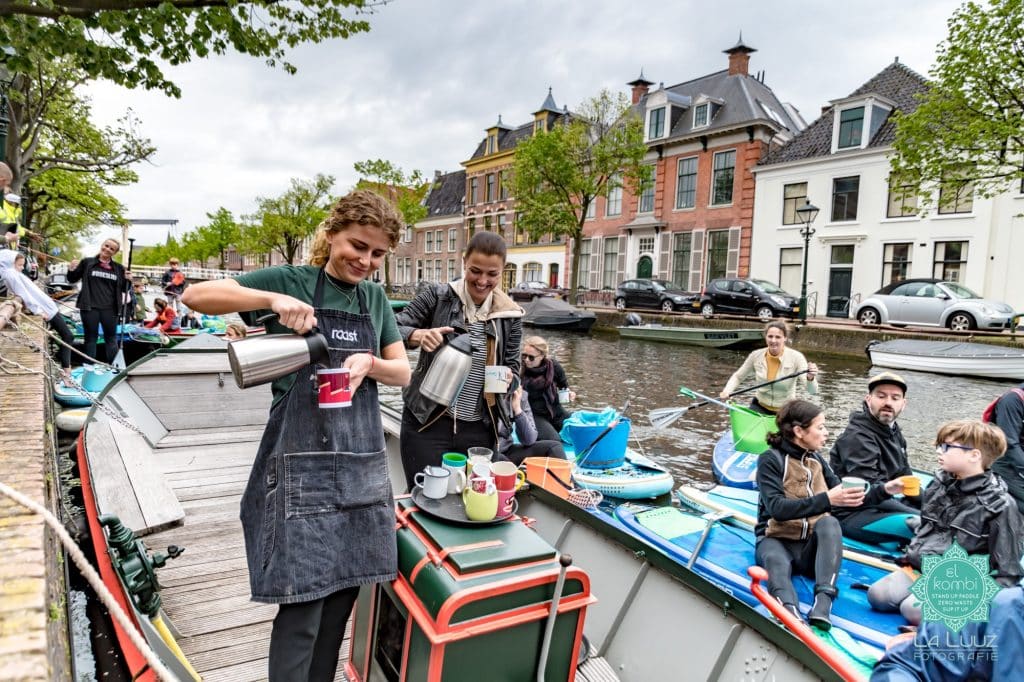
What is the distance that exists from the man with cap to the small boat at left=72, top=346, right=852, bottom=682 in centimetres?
92

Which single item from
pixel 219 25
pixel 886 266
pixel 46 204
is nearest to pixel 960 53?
pixel 886 266

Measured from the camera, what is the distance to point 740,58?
2441cm

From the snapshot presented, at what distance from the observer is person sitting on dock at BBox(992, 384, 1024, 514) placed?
3682 millimetres

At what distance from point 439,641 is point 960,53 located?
1644 cm

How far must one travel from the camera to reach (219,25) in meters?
5.43

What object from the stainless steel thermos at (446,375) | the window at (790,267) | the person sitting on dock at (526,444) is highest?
the window at (790,267)

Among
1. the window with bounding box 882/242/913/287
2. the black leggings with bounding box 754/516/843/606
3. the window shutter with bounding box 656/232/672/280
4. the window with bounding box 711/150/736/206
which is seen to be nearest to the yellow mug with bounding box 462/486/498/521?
the black leggings with bounding box 754/516/843/606

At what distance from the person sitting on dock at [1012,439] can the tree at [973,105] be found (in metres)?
11.7

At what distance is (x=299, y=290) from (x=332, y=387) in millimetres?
313

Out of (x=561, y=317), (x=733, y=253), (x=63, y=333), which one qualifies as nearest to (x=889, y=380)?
(x=63, y=333)

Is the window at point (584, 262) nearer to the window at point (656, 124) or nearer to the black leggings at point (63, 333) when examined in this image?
the window at point (656, 124)

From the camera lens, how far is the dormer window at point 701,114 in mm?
23953

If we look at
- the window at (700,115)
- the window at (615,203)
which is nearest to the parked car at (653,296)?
the window at (615,203)

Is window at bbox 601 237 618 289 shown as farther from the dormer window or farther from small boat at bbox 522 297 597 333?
small boat at bbox 522 297 597 333
